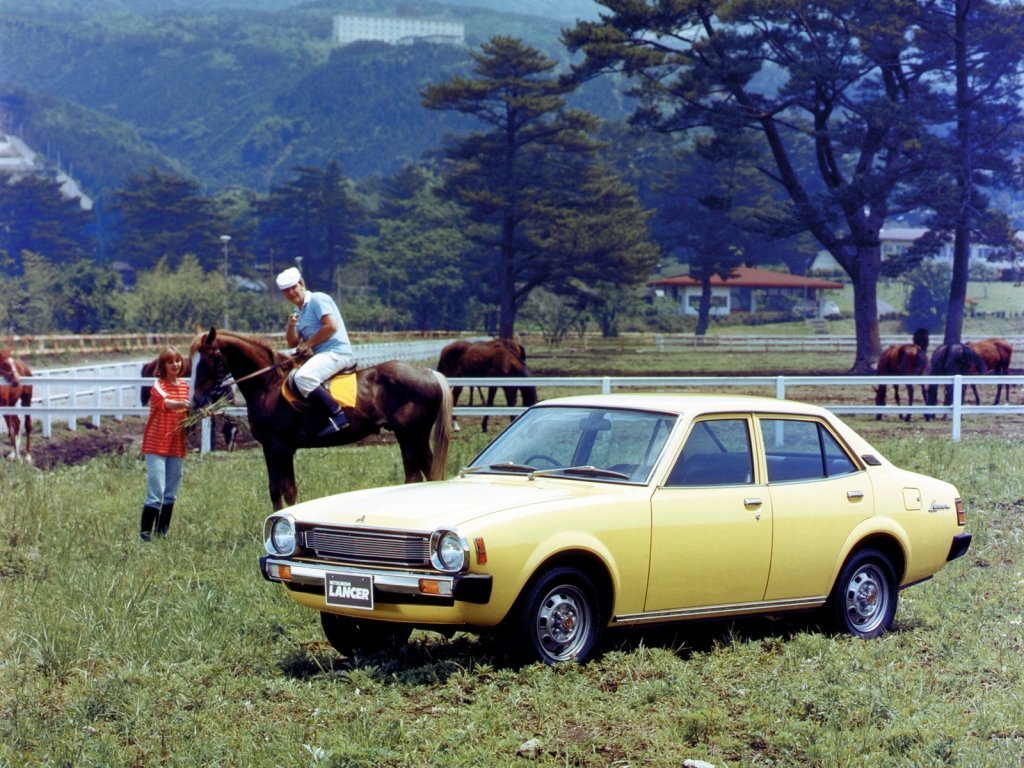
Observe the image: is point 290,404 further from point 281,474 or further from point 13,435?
point 13,435

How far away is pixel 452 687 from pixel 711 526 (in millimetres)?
1879

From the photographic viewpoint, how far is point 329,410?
43.4 feet

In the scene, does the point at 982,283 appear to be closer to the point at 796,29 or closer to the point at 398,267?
the point at 398,267

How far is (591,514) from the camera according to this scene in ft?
25.9

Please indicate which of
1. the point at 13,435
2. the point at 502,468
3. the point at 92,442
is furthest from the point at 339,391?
the point at 92,442

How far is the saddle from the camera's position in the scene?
1311 centimetres

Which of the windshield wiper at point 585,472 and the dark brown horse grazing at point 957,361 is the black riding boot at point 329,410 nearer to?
the windshield wiper at point 585,472

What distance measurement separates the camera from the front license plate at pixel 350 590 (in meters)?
7.65

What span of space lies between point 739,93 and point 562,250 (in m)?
15.7

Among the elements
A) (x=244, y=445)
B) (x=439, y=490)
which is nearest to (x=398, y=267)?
(x=244, y=445)

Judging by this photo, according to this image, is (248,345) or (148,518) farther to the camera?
(248,345)

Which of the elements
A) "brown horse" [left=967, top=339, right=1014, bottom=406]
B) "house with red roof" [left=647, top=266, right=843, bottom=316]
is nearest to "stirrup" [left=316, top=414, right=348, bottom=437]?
"brown horse" [left=967, top=339, right=1014, bottom=406]

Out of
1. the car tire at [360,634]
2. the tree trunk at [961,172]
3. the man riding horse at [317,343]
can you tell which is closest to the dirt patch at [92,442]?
the man riding horse at [317,343]

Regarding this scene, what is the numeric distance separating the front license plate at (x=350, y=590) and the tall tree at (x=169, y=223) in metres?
112
